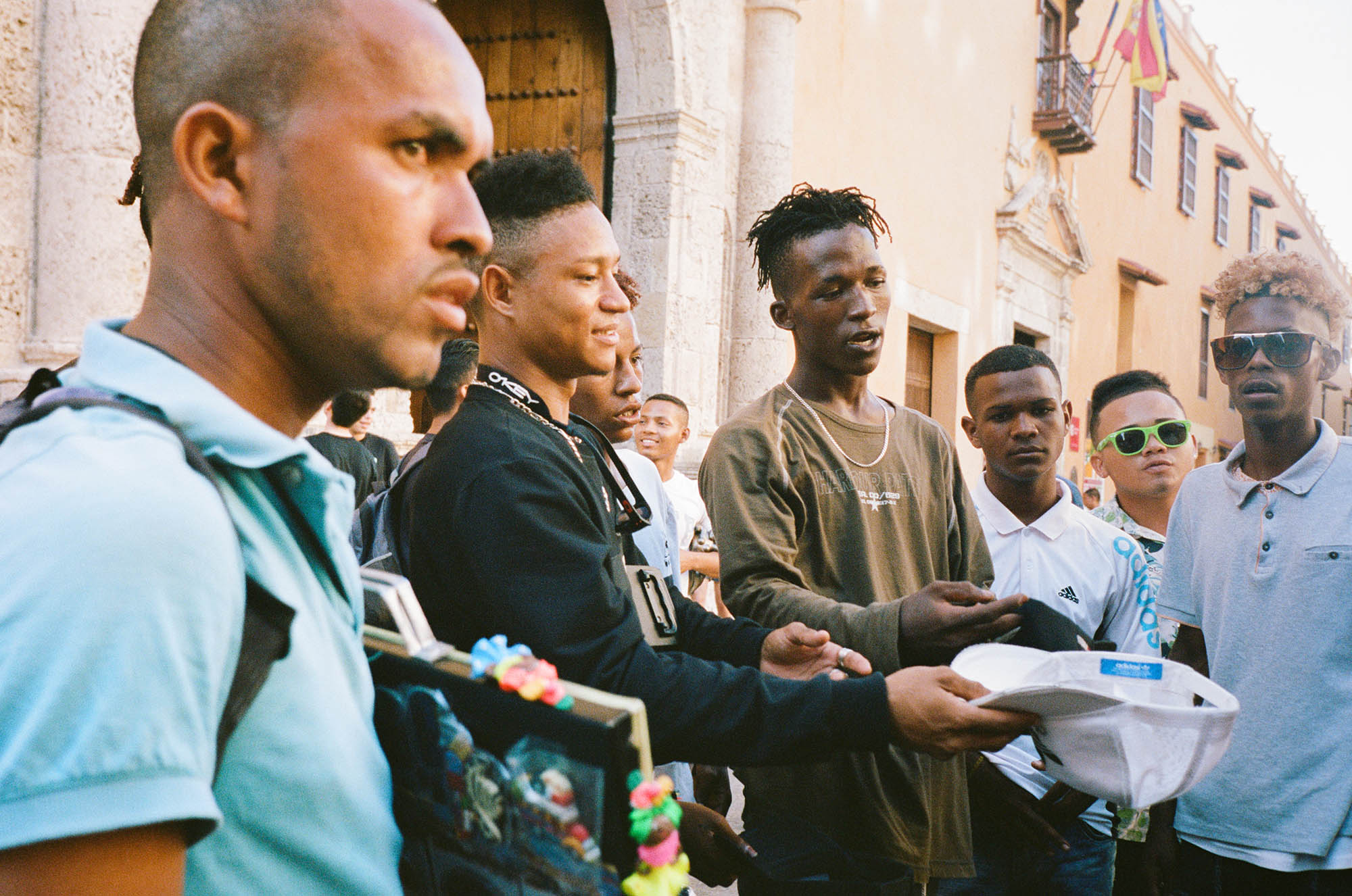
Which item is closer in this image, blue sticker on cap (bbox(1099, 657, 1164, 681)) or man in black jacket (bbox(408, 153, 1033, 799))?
man in black jacket (bbox(408, 153, 1033, 799))

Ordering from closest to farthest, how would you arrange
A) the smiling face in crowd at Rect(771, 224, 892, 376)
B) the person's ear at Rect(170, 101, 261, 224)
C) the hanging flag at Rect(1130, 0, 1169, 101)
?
the person's ear at Rect(170, 101, 261, 224), the smiling face in crowd at Rect(771, 224, 892, 376), the hanging flag at Rect(1130, 0, 1169, 101)

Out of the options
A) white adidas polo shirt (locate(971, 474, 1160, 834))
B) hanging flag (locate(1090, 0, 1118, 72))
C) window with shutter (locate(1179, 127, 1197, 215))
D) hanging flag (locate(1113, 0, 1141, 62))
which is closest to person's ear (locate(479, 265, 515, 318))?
white adidas polo shirt (locate(971, 474, 1160, 834))

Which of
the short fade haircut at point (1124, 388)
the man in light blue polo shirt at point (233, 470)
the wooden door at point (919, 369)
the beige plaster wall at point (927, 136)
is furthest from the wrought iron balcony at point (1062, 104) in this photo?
the man in light blue polo shirt at point (233, 470)

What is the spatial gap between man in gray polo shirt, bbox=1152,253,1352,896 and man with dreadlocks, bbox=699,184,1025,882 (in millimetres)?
579

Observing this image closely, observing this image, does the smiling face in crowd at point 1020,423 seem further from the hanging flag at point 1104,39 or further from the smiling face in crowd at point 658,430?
the hanging flag at point 1104,39

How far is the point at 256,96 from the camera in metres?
0.90

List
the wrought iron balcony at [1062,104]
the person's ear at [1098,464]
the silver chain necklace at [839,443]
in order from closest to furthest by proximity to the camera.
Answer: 1. the silver chain necklace at [839,443]
2. the person's ear at [1098,464]
3. the wrought iron balcony at [1062,104]

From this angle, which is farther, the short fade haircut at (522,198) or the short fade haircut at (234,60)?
the short fade haircut at (522,198)

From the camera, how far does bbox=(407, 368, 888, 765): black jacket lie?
4.82 feet

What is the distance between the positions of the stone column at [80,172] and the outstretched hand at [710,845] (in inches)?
138

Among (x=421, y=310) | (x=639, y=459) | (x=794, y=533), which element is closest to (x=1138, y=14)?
(x=639, y=459)

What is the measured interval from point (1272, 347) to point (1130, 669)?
1300 mm

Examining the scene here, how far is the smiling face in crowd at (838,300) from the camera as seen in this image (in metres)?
2.54

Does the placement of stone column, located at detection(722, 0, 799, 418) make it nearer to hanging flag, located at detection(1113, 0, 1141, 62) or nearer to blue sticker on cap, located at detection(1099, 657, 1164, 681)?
blue sticker on cap, located at detection(1099, 657, 1164, 681)
